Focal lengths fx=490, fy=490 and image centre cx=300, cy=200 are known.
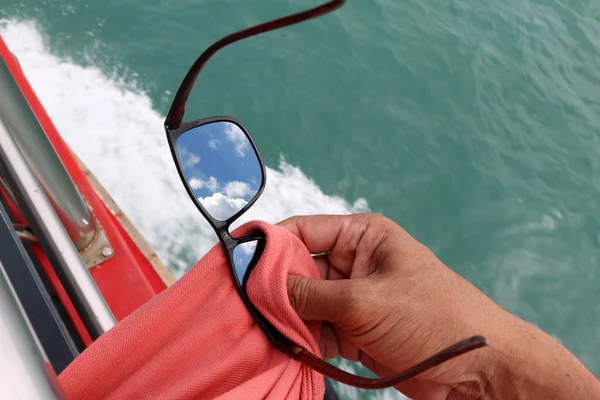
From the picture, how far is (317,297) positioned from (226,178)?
0.95ft

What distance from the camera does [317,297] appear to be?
0.82m

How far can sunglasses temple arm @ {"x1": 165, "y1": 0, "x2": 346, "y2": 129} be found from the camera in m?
0.49

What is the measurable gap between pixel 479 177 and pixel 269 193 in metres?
1.69

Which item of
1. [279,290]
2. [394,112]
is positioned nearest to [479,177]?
[394,112]

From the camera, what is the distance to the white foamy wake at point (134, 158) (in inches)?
118

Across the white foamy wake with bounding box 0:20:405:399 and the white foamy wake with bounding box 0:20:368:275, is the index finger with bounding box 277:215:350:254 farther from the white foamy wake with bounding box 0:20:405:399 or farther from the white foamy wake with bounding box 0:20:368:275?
the white foamy wake with bounding box 0:20:368:275

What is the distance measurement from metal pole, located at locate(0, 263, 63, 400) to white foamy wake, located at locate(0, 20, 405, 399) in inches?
98.5

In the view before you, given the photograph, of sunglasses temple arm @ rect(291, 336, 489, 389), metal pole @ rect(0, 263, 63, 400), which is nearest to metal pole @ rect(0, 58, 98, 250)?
sunglasses temple arm @ rect(291, 336, 489, 389)

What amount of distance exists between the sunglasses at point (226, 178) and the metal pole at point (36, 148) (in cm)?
82

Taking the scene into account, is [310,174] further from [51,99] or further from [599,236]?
[599,236]

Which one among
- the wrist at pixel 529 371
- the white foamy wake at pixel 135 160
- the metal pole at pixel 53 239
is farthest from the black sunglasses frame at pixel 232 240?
the white foamy wake at pixel 135 160

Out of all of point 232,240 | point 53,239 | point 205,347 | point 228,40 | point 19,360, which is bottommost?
point 53,239

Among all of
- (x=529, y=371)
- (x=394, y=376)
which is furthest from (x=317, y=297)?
(x=529, y=371)

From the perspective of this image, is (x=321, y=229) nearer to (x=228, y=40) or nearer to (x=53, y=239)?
(x=228, y=40)
